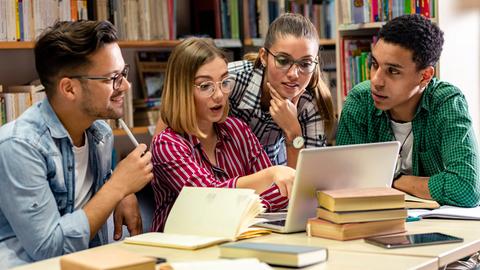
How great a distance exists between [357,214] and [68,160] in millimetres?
813

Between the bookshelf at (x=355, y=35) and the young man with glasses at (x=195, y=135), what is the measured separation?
4.61 feet

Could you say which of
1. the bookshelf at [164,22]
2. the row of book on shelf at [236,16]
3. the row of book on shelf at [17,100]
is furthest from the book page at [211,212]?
the row of book on shelf at [236,16]

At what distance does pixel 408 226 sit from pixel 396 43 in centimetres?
72

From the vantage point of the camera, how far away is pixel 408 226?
218 centimetres

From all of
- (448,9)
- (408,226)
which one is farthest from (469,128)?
(448,9)

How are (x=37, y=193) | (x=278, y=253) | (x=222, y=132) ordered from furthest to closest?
1. (x=222, y=132)
2. (x=37, y=193)
3. (x=278, y=253)

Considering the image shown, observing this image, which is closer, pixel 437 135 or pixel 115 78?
pixel 115 78

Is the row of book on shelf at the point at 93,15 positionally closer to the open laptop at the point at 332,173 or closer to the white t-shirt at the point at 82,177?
the white t-shirt at the point at 82,177

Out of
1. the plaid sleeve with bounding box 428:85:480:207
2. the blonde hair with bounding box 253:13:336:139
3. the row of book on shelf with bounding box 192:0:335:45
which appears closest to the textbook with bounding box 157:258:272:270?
the plaid sleeve with bounding box 428:85:480:207

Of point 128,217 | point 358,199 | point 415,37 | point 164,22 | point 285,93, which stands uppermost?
point 164,22

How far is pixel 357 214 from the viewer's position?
6.65ft

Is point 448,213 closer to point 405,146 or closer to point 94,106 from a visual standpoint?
point 405,146

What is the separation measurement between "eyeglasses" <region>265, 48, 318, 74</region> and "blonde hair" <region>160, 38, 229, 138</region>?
0.22 m

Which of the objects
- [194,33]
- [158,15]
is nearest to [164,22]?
[158,15]
